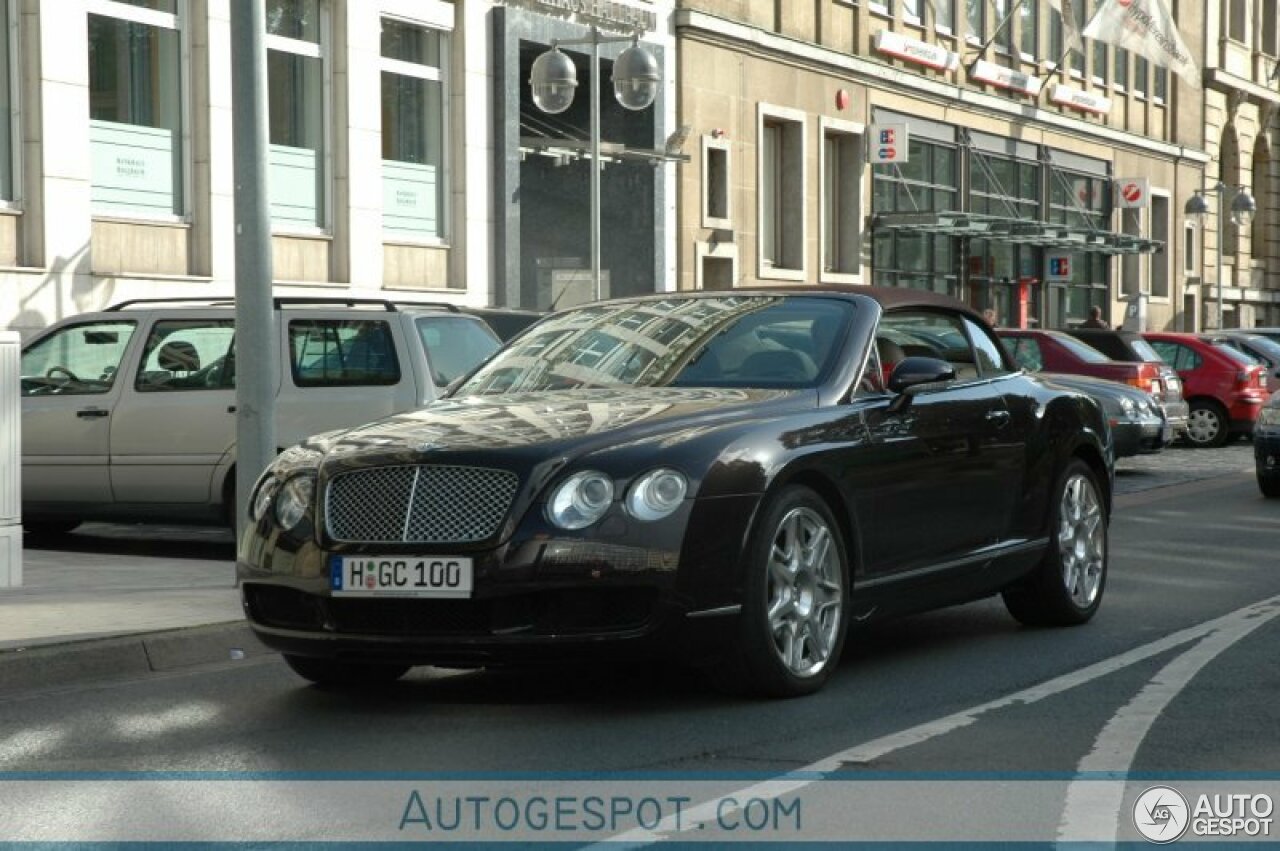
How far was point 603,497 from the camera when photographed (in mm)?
7266

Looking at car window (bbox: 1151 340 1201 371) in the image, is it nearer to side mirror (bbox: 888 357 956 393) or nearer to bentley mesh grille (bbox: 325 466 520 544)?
side mirror (bbox: 888 357 956 393)

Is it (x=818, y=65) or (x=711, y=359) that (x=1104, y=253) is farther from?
(x=711, y=359)

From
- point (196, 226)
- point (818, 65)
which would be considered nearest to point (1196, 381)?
point (818, 65)

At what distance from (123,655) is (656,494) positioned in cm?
276

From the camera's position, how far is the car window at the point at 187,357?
45.4 ft

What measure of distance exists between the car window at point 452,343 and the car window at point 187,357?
1253 millimetres

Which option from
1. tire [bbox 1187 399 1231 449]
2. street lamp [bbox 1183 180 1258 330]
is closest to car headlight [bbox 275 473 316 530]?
tire [bbox 1187 399 1231 449]

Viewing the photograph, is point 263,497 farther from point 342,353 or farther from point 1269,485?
point 1269,485

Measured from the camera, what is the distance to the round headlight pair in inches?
284

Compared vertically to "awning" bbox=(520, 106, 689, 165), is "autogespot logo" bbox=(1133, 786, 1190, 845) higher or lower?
lower

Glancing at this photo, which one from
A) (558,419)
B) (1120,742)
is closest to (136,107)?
(558,419)

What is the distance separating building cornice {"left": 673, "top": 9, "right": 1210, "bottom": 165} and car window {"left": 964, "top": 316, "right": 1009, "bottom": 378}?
70.1 ft

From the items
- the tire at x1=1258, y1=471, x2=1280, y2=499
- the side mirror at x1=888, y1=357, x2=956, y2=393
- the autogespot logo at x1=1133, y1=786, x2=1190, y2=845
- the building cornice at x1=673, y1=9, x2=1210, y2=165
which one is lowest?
the tire at x1=1258, y1=471, x2=1280, y2=499

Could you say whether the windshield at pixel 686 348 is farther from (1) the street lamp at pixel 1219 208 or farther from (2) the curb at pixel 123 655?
(1) the street lamp at pixel 1219 208
